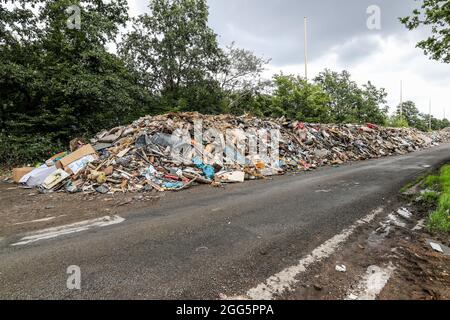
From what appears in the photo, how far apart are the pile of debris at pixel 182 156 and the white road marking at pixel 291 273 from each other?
4162 mm

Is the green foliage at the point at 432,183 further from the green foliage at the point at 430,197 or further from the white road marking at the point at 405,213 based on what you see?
the white road marking at the point at 405,213

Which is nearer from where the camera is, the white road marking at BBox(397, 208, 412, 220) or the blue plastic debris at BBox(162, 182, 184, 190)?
the white road marking at BBox(397, 208, 412, 220)

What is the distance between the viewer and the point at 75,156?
761 cm

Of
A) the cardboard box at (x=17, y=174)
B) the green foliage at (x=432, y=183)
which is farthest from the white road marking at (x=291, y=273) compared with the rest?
the cardboard box at (x=17, y=174)

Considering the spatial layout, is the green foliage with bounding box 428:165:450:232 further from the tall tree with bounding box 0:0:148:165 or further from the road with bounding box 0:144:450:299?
the tall tree with bounding box 0:0:148:165

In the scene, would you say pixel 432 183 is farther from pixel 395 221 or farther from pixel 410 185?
pixel 395 221

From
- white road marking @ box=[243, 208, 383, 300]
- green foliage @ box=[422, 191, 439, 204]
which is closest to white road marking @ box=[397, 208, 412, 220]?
green foliage @ box=[422, 191, 439, 204]

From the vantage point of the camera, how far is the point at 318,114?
21.3m

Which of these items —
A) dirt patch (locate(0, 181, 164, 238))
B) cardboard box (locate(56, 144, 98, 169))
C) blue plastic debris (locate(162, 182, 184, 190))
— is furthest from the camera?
cardboard box (locate(56, 144, 98, 169))

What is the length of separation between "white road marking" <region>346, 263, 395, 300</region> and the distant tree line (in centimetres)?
1259

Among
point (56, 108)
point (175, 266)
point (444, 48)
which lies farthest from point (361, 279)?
point (56, 108)

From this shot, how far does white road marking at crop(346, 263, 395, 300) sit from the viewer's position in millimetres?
1904

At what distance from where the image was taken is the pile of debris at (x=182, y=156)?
21.6ft
